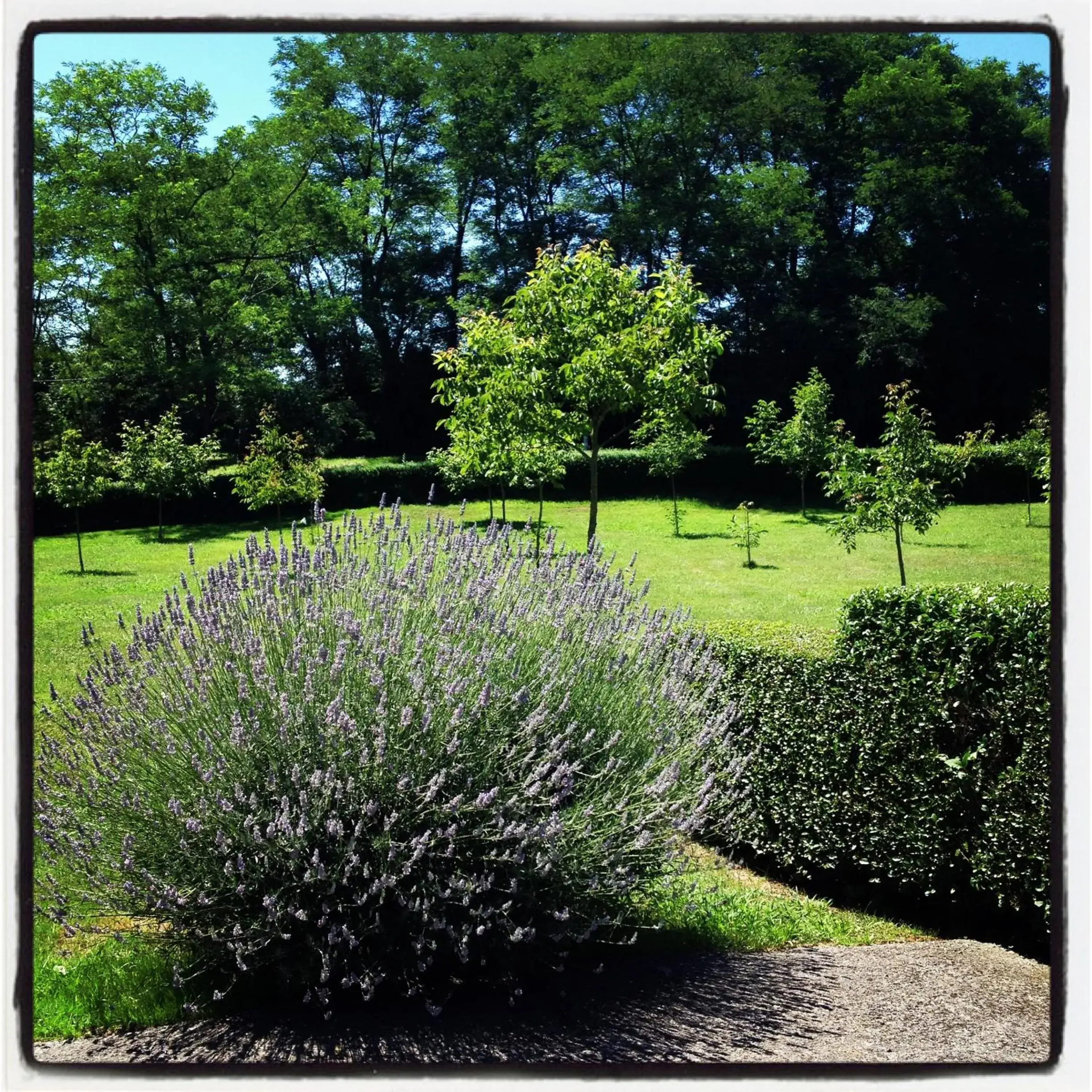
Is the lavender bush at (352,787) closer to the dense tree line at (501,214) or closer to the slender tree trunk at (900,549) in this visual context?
the dense tree line at (501,214)

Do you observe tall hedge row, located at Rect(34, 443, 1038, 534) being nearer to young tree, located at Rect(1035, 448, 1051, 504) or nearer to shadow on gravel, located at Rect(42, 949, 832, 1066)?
young tree, located at Rect(1035, 448, 1051, 504)

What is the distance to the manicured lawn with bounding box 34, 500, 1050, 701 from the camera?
3.64 metres

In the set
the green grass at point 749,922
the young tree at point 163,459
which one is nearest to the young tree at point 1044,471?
the green grass at point 749,922

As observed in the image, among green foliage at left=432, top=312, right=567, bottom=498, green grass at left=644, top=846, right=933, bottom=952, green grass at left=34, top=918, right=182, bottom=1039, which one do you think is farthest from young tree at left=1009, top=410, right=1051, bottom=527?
green foliage at left=432, top=312, right=567, bottom=498

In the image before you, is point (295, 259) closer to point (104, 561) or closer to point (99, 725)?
point (104, 561)

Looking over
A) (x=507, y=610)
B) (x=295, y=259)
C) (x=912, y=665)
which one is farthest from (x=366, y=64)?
(x=912, y=665)

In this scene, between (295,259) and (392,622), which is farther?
(295,259)

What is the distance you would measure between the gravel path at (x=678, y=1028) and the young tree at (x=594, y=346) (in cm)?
508

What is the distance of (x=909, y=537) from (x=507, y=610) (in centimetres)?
787

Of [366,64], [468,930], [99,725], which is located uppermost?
[366,64]

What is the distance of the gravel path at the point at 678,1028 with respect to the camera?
255cm

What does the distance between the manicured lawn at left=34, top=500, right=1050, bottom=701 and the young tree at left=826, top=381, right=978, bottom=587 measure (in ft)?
0.88

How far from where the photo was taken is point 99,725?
10.2 feet

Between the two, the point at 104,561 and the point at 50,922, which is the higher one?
the point at 104,561
